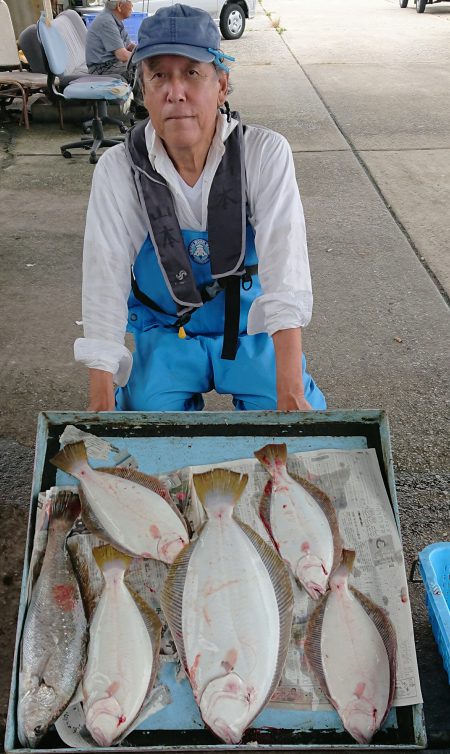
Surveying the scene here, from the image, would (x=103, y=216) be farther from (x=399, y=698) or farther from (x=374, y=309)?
(x=374, y=309)

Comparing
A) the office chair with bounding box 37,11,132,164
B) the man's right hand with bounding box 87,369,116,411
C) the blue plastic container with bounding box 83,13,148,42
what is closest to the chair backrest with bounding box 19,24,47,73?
the blue plastic container with bounding box 83,13,148,42

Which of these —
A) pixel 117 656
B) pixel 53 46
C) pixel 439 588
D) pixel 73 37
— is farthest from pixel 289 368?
pixel 73 37

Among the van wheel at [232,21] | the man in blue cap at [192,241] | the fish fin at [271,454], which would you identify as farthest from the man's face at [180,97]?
the van wheel at [232,21]

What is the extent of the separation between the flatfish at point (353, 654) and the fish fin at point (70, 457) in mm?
636

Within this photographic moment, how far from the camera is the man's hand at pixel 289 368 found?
72.2 inches

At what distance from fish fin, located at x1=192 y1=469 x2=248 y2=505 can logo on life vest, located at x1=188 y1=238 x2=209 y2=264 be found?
27.4 inches

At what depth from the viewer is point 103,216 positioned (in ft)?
6.20

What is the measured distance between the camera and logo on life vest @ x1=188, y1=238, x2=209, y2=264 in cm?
196

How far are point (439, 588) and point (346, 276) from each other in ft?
8.48

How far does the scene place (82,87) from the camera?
5.96 m

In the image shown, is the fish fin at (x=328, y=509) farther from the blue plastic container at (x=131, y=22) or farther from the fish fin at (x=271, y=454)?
the blue plastic container at (x=131, y=22)

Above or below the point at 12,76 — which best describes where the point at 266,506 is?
below

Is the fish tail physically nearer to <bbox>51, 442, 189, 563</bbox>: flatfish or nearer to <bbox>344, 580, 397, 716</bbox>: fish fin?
<bbox>344, 580, 397, 716</bbox>: fish fin

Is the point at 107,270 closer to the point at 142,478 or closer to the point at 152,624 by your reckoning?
the point at 142,478
